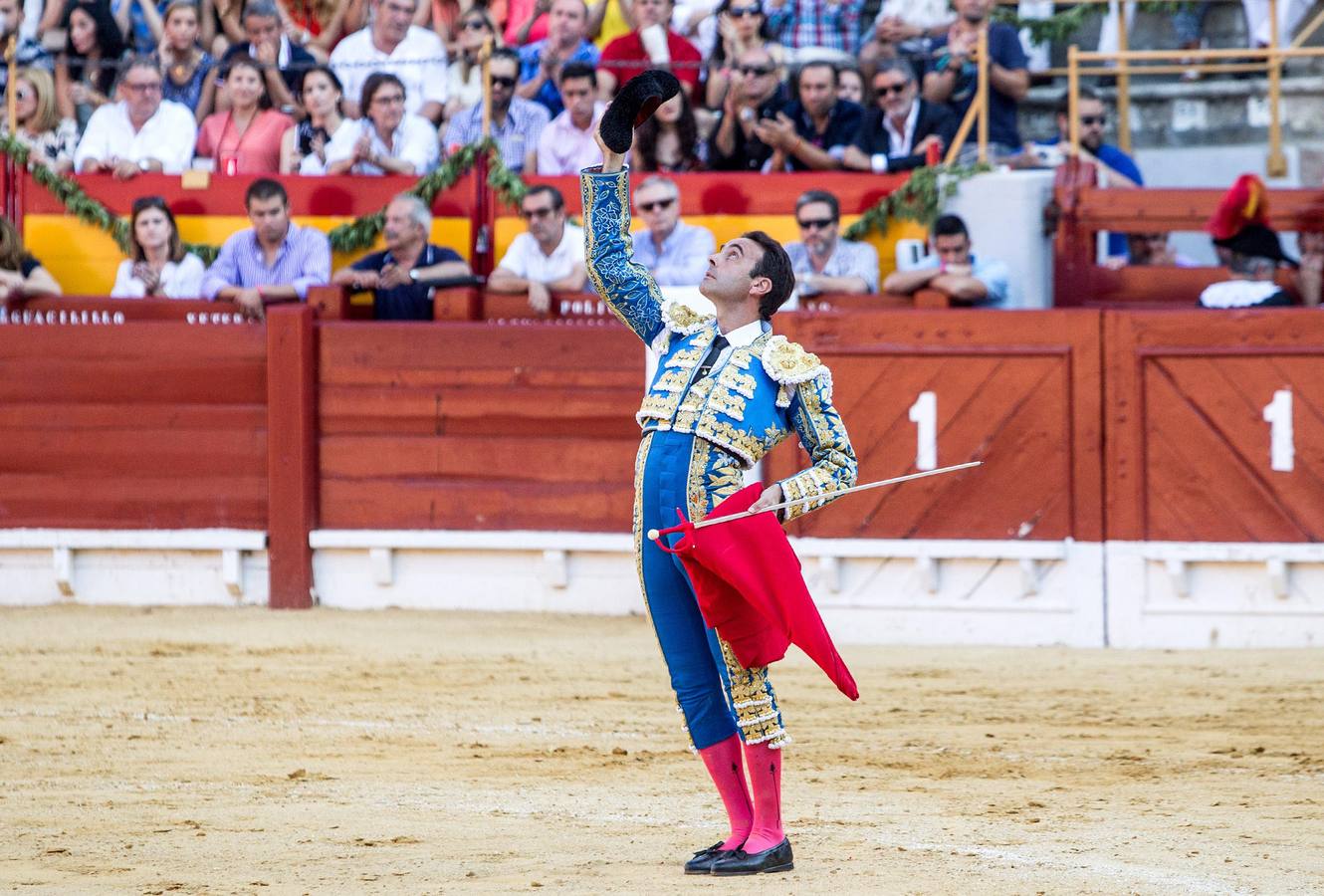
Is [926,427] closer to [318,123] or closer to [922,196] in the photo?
[922,196]

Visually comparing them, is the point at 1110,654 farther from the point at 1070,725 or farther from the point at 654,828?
the point at 654,828

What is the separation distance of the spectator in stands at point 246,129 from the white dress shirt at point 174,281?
74 cm

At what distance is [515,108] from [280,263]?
1.46m

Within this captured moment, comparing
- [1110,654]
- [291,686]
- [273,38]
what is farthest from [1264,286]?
[273,38]

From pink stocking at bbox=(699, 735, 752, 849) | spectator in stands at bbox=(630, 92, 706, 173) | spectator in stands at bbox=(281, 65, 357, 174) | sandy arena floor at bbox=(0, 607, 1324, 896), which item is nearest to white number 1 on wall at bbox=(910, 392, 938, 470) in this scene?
sandy arena floor at bbox=(0, 607, 1324, 896)

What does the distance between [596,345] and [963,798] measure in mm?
3933

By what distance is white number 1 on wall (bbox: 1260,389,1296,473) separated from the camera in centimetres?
766

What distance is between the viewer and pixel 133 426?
8.86 metres

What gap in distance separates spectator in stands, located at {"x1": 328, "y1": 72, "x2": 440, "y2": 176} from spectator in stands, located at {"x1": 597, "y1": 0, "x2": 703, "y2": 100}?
908 millimetres

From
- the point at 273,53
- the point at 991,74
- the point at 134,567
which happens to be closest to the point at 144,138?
the point at 273,53

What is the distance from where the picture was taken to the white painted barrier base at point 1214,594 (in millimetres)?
7625

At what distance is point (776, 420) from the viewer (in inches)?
166

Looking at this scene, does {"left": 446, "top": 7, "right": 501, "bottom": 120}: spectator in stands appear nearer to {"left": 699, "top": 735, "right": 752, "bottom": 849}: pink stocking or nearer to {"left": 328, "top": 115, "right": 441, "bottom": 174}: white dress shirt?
{"left": 328, "top": 115, "right": 441, "bottom": 174}: white dress shirt


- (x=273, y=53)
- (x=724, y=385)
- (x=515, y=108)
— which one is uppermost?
(x=273, y=53)
